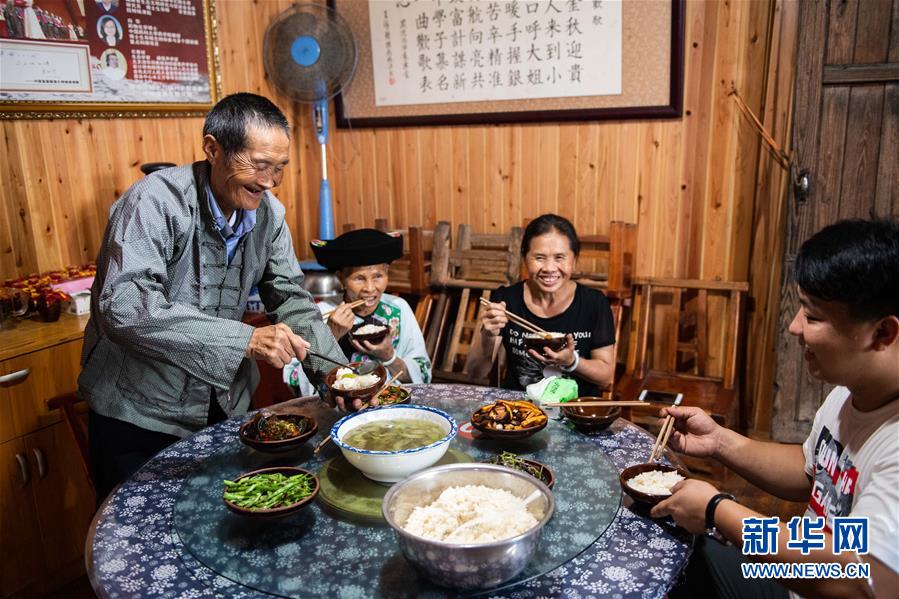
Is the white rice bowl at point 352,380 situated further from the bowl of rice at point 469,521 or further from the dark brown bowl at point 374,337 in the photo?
the bowl of rice at point 469,521

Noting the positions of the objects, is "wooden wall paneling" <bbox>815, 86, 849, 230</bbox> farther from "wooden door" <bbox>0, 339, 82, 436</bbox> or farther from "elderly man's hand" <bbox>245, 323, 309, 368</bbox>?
"wooden door" <bbox>0, 339, 82, 436</bbox>

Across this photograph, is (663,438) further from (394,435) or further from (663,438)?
(394,435)

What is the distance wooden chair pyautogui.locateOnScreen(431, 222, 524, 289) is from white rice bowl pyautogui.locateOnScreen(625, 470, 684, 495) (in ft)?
7.51

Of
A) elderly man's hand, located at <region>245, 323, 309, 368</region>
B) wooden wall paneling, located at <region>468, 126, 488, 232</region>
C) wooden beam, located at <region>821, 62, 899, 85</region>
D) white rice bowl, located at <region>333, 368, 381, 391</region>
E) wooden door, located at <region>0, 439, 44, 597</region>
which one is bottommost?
wooden door, located at <region>0, 439, 44, 597</region>

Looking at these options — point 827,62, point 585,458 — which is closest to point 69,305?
point 585,458

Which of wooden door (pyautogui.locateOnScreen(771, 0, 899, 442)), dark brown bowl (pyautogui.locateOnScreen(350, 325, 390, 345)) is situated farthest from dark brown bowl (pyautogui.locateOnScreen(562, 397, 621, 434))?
wooden door (pyautogui.locateOnScreen(771, 0, 899, 442))

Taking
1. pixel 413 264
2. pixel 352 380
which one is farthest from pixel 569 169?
pixel 352 380

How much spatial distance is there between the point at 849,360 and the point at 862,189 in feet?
7.61

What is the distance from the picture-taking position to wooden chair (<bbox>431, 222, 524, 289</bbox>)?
3945 mm

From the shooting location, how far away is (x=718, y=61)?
138 inches

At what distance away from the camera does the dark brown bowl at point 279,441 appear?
1.80 metres

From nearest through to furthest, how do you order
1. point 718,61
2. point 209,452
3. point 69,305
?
point 209,452, point 69,305, point 718,61

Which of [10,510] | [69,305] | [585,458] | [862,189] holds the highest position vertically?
[862,189]

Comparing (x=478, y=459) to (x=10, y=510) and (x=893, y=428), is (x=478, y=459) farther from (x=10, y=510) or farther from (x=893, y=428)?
(x=10, y=510)
